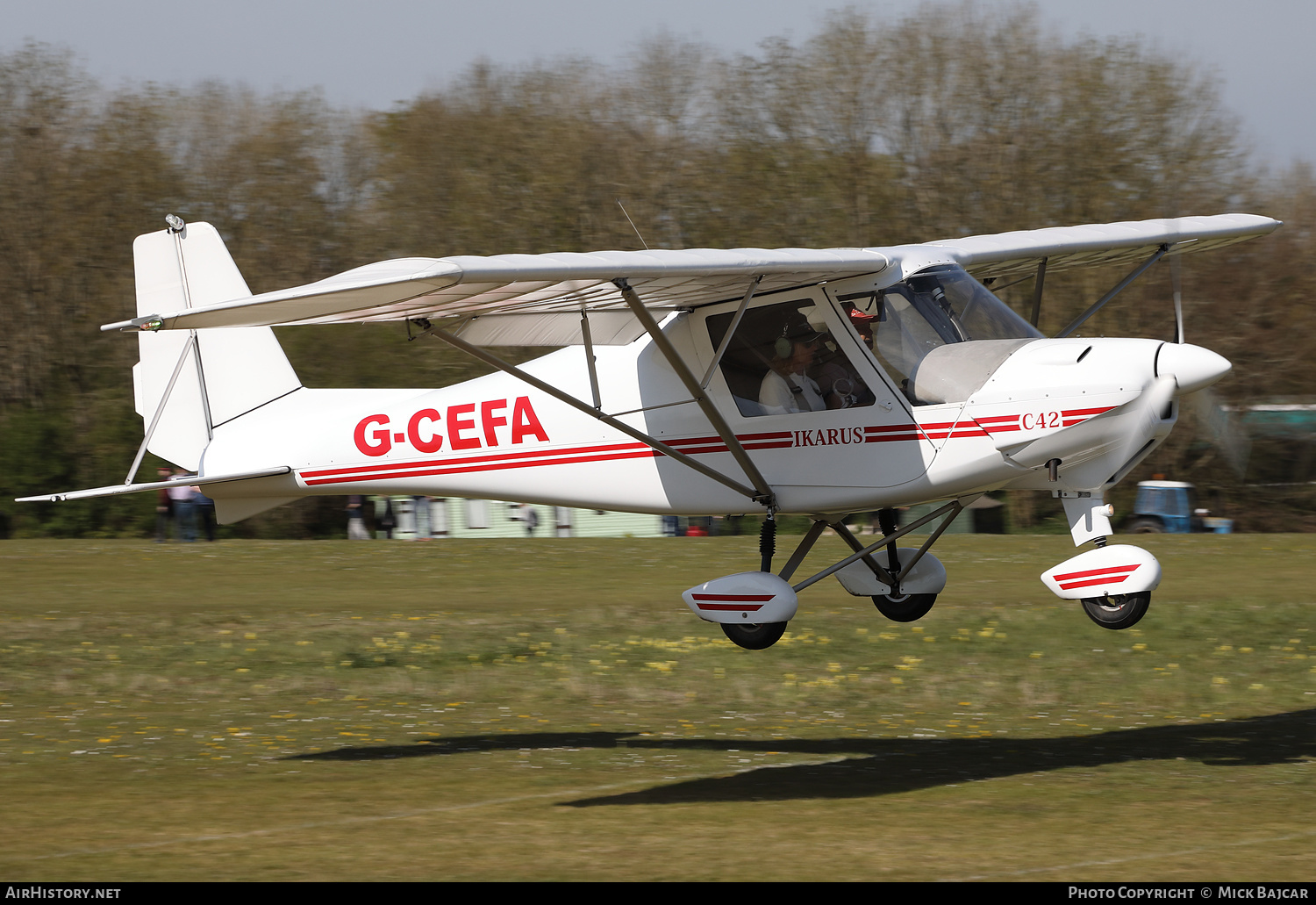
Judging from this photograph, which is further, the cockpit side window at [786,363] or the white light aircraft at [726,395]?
the cockpit side window at [786,363]

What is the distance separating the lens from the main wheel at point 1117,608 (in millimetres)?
11000

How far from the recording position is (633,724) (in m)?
18.5

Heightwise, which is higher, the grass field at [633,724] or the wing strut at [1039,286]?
the wing strut at [1039,286]

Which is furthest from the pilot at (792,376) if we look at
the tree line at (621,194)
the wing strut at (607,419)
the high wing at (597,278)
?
the tree line at (621,194)

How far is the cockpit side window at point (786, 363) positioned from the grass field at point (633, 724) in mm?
3554

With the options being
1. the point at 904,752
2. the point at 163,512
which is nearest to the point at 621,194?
the point at 163,512

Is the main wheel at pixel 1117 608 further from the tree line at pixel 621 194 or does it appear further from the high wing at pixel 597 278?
the tree line at pixel 621 194

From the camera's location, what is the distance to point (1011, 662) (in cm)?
2138

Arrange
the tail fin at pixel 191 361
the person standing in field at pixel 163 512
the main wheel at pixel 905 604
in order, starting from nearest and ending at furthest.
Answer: the main wheel at pixel 905 604, the tail fin at pixel 191 361, the person standing in field at pixel 163 512

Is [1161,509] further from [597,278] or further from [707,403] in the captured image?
[597,278]

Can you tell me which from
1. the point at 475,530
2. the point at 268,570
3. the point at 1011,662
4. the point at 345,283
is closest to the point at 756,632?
the point at 345,283

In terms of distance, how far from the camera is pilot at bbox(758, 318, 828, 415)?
11.9m

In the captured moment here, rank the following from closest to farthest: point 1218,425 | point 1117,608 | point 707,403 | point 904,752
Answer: point 1117,608 < point 1218,425 < point 707,403 < point 904,752

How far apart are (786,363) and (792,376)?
0.11 m
